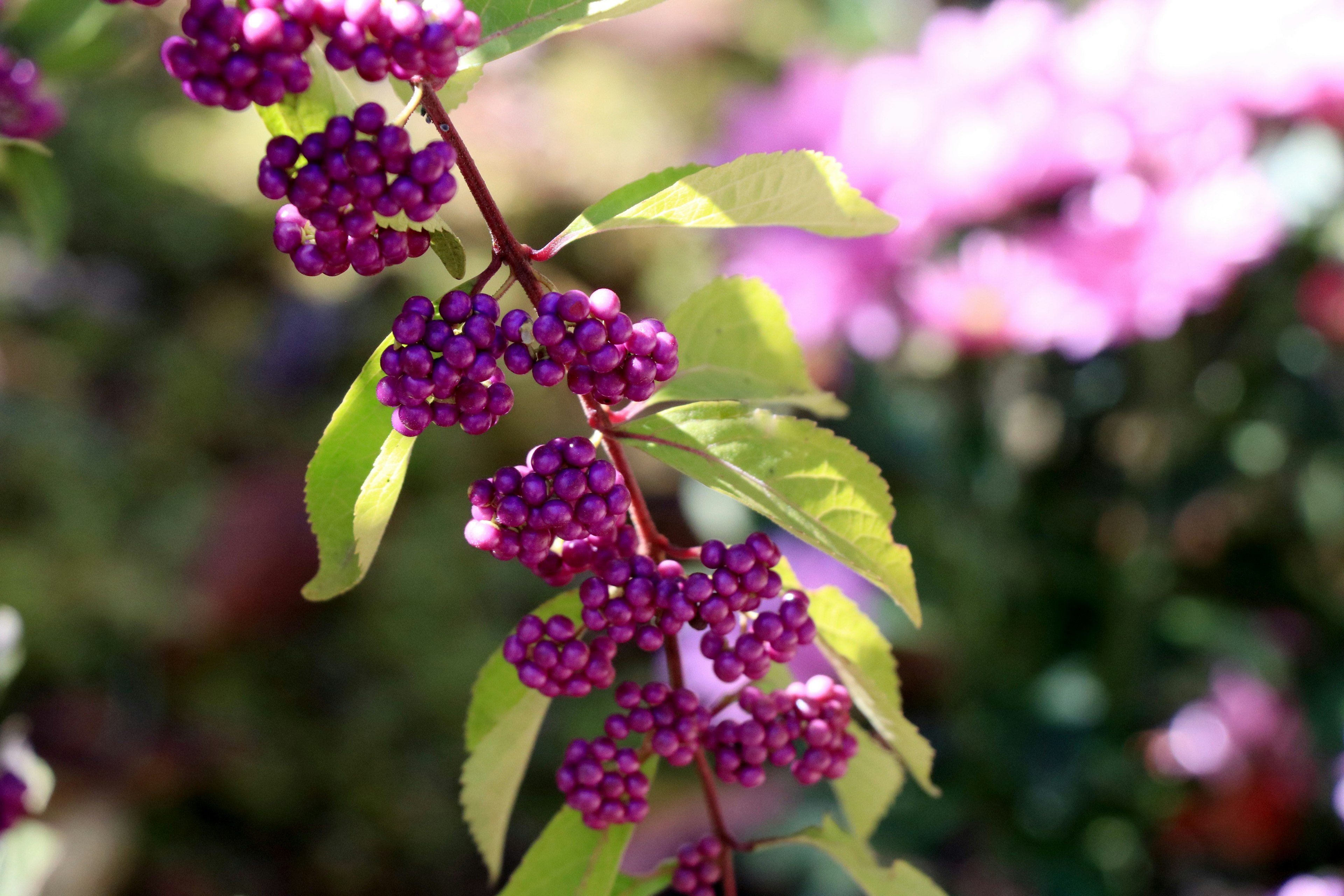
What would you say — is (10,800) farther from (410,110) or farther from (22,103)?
(410,110)

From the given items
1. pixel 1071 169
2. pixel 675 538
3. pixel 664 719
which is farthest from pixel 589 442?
pixel 675 538

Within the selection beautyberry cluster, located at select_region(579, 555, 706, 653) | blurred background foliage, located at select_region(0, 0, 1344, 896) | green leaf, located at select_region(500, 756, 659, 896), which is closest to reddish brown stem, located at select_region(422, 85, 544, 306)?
beautyberry cluster, located at select_region(579, 555, 706, 653)

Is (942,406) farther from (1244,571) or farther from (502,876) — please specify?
(502,876)

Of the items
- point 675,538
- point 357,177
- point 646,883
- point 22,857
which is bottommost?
point 675,538

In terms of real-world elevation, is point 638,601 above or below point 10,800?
above

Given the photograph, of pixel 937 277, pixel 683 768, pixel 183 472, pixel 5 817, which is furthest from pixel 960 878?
pixel 183 472

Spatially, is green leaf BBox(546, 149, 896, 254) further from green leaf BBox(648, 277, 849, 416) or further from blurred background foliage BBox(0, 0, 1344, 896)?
blurred background foliage BBox(0, 0, 1344, 896)

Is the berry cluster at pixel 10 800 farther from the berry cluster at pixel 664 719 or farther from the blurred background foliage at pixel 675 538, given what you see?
the blurred background foliage at pixel 675 538
